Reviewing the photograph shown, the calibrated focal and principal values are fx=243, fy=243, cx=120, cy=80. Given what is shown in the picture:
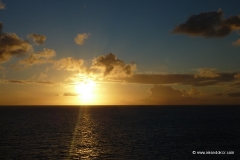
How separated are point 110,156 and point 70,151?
35.9 feet

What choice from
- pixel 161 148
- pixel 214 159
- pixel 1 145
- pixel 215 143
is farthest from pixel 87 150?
pixel 215 143

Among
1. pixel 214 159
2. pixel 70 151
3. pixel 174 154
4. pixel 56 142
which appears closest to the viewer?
pixel 214 159

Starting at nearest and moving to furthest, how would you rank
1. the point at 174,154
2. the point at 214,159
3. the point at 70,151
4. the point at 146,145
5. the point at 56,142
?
the point at 214,159 < the point at 174,154 < the point at 70,151 < the point at 146,145 < the point at 56,142

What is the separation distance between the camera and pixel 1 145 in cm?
6319

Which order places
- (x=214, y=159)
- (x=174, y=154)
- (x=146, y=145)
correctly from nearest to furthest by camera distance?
(x=214, y=159)
(x=174, y=154)
(x=146, y=145)

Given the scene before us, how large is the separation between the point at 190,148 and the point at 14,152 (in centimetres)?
4129

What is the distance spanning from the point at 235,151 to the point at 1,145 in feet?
190

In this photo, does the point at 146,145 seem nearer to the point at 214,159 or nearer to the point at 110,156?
the point at 110,156

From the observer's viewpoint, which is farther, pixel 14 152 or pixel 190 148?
pixel 190 148

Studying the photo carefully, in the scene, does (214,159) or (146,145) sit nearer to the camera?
(214,159)

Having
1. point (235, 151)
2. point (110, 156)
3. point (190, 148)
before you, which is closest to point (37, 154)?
point (110, 156)

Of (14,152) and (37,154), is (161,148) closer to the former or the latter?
(37,154)

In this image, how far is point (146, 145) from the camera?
63.2 meters

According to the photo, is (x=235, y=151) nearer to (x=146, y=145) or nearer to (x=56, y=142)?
(x=146, y=145)
